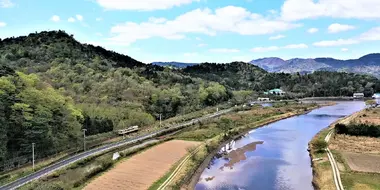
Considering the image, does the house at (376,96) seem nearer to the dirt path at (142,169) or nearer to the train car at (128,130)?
the train car at (128,130)

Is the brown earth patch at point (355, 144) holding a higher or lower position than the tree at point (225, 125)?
lower

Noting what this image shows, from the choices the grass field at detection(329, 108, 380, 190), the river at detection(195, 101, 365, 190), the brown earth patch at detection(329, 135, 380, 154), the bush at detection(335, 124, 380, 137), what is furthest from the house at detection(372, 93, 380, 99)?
the brown earth patch at detection(329, 135, 380, 154)

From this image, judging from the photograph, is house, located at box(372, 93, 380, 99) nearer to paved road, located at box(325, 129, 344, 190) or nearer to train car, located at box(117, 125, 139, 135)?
paved road, located at box(325, 129, 344, 190)

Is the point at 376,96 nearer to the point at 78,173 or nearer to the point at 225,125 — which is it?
the point at 225,125

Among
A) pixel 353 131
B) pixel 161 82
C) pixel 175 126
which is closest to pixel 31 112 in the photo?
pixel 175 126

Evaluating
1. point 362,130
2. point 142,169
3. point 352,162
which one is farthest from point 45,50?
point 352,162

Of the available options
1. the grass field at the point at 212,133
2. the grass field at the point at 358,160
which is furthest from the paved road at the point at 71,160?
the grass field at the point at 358,160
